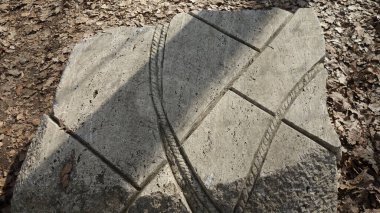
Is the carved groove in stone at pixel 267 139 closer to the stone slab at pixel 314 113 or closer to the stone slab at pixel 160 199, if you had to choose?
the stone slab at pixel 314 113

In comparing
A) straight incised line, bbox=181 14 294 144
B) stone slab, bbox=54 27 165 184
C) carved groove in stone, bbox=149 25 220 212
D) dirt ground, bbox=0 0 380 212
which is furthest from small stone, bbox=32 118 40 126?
straight incised line, bbox=181 14 294 144

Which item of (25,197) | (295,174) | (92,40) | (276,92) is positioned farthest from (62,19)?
(295,174)

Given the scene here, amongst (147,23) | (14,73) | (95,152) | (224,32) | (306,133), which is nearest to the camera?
(306,133)

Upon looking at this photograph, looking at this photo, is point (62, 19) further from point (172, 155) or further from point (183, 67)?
point (172, 155)

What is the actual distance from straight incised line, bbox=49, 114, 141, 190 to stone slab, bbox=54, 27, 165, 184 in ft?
0.07

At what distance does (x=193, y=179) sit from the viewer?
2.13m

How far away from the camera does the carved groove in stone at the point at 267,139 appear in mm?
2053

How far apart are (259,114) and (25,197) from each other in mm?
1501

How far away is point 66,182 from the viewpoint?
2.20m

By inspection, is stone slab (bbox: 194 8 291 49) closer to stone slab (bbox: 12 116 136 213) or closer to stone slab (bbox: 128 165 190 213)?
stone slab (bbox: 128 165 190 213)

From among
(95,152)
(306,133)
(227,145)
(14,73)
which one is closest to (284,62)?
(306,133)

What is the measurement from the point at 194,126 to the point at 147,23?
223 cm

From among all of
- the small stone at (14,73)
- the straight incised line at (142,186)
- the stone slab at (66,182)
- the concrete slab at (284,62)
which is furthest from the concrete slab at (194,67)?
the small stone at (14,73)

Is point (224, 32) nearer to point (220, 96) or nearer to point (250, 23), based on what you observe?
point (250, 23)
